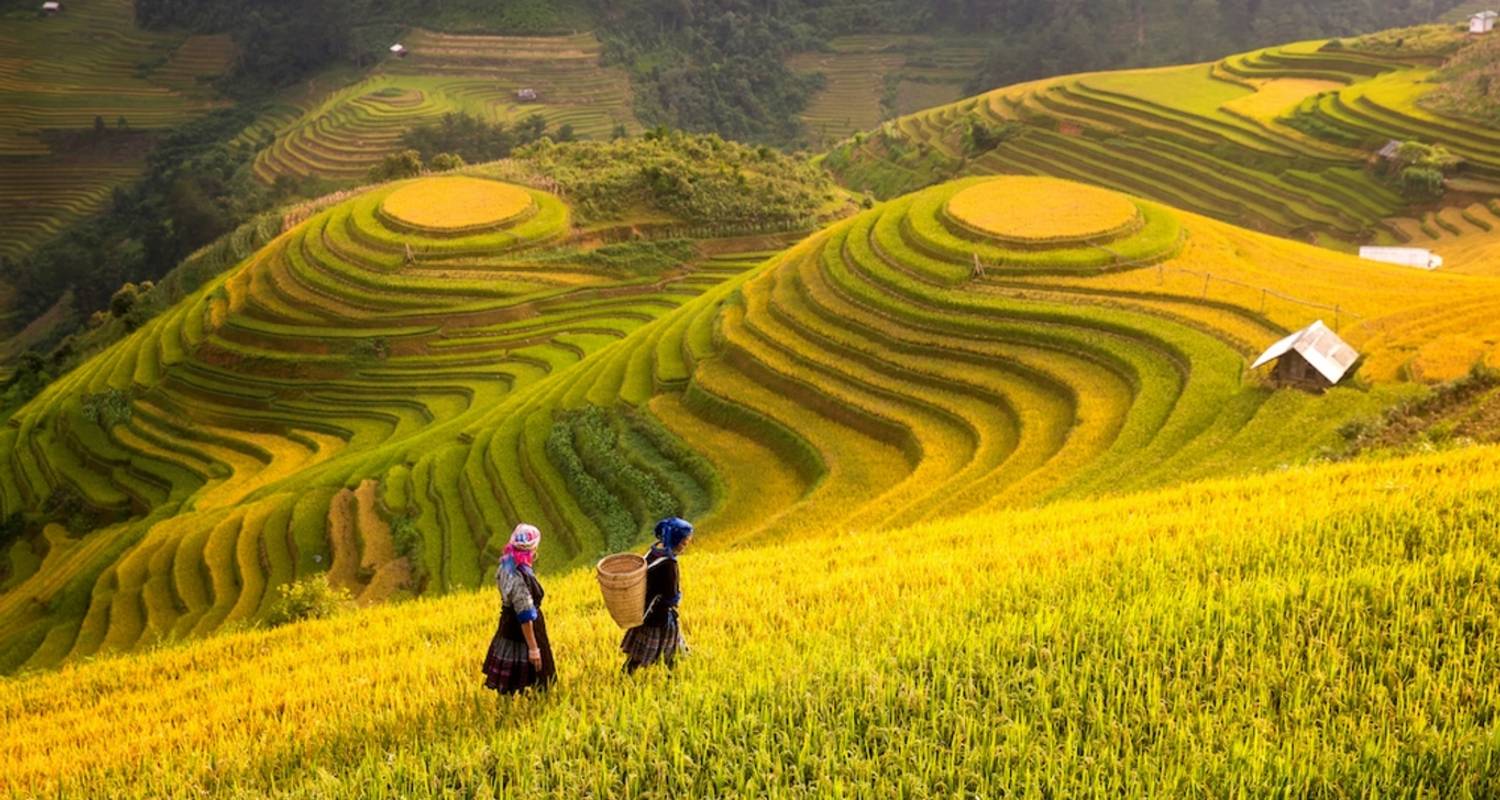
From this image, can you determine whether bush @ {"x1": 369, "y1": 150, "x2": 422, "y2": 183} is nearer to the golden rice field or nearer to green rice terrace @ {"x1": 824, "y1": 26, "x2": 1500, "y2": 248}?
green rice terrace @ {"x1": 824, "y1": 26, "x2": 1500, "y2": 248}

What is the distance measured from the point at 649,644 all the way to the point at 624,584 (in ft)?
2.97

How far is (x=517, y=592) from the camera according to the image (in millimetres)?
6070

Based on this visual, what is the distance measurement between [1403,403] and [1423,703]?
505 inches

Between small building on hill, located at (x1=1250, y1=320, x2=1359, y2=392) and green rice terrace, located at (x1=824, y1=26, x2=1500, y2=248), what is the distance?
3835 cm

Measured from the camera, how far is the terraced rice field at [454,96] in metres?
84.0

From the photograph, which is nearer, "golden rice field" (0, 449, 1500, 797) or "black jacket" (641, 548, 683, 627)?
"golden rice field" (0, 449, 1500, 797)

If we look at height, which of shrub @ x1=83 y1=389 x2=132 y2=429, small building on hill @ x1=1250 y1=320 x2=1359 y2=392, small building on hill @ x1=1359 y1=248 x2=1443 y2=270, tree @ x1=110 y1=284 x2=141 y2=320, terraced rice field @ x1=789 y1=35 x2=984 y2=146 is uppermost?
terraced rice field @ x1=789 y1=35 x2=984 y2=146

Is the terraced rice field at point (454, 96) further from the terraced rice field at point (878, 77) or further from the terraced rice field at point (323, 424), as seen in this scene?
the terraced rice field at point (323, 424)

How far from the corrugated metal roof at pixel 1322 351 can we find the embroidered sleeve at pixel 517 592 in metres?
16.3

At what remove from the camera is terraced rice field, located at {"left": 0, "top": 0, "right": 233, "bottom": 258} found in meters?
85.4

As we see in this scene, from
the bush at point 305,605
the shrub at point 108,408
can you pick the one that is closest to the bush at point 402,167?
the shrub at point 108,408

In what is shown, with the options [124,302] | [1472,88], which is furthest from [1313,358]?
[124,302]

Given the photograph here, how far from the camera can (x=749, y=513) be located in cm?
2081

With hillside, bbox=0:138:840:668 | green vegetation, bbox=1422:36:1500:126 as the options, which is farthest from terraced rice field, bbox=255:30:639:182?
green vegetation, bbox=1422:36:1500:126
